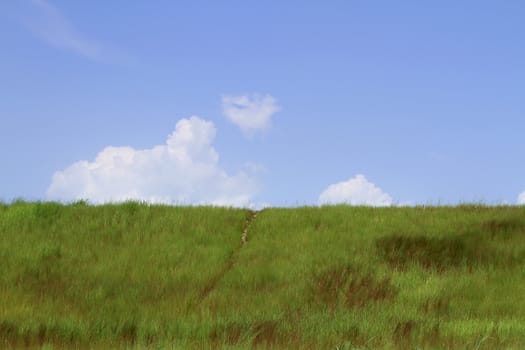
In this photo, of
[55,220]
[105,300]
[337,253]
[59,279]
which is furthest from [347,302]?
[55,220]

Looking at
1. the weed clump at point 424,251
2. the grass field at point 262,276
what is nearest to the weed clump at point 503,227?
the grass field at point 262,276

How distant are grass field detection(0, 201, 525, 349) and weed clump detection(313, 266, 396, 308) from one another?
0.11ft

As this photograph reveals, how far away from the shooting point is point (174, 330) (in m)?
9.06

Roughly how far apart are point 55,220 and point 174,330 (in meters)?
8.81

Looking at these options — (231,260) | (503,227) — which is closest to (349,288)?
(231,260)

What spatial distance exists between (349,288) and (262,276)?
191 cm

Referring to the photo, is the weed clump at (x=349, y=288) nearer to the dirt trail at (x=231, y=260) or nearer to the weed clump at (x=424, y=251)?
the weed clump at (x=424, y=251)

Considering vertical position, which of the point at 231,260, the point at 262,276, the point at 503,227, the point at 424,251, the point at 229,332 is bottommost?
the point at 229,332

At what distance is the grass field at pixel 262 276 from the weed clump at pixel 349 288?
0.11 ft

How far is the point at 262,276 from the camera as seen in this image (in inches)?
518

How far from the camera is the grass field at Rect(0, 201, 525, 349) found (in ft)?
30.1

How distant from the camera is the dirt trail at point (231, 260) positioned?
1275 centimetres

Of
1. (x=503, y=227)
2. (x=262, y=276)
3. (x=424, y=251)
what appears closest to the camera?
(x=262, y=276)

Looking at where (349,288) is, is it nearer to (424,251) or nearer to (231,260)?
(424,251)
